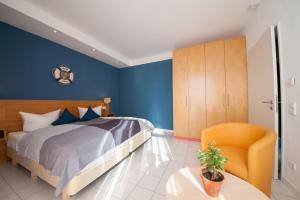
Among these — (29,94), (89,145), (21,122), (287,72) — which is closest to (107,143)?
(89,145)

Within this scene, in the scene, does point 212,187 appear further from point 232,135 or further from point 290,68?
point 290,68

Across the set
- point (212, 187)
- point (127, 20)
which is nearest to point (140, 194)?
point (212, 187)

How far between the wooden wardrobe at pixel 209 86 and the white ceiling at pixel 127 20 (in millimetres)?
425

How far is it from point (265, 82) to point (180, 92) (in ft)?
5.99

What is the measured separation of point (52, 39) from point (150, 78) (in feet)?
9.57

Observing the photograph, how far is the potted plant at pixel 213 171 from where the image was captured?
806mm

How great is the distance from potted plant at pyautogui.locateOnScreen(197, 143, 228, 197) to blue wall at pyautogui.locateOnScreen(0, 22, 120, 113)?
3.43m

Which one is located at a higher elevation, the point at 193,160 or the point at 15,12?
the point at 15,12

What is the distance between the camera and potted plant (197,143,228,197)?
81cm

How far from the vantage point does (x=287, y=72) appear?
1.46m

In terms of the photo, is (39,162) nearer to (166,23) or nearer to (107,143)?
(107,143)

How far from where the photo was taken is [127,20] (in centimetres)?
244

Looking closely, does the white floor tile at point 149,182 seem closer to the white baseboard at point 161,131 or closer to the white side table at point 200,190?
the white side table at point 200,190

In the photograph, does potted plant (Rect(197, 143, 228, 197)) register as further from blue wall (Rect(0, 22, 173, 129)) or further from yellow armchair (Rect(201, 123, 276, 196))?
blue wall (Rect(0, 22, 173, 129))
